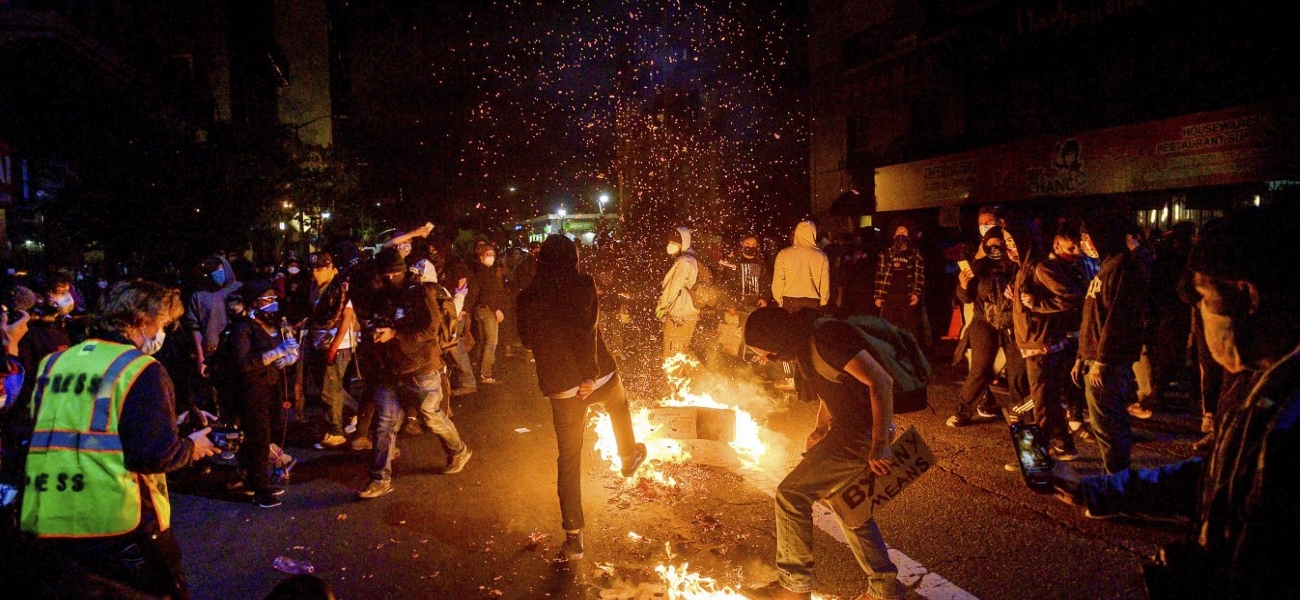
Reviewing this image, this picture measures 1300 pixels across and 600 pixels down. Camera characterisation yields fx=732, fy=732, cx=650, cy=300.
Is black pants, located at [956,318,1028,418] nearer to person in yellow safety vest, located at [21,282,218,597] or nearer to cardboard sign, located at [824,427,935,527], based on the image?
cardboard sign, located at [824,427,935,527]

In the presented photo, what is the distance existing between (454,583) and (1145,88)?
43.2 feet

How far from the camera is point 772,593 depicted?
404cm

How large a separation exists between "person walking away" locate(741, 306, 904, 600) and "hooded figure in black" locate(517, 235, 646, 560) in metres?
1.35

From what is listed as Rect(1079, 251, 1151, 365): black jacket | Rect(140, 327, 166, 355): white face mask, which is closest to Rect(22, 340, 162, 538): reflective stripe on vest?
Rect(140, 327, 166, 355): white face mask

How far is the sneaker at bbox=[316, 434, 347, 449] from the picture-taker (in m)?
7.67

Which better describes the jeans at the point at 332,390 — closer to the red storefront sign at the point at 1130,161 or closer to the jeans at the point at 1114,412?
the jeans at the point at 1114,412

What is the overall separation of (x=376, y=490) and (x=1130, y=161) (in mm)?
11786

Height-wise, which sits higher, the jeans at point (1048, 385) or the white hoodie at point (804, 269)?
the white hoodie at point (804, 269)

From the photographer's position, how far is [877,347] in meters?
3.87

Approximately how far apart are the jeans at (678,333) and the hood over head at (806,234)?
1.71 m

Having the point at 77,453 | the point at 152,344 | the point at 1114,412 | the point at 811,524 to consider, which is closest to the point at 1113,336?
the point at 1114,412

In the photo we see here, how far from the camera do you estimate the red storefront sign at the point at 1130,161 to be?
9414mm

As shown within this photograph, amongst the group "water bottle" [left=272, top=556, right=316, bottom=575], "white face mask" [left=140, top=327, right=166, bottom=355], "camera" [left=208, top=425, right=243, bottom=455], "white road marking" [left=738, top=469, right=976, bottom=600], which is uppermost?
"white face mask" [left=140, top=327, right=166, bottom=355]

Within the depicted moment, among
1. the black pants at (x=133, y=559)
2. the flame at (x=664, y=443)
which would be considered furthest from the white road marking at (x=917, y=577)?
the black pants at (x=133, y=559)
